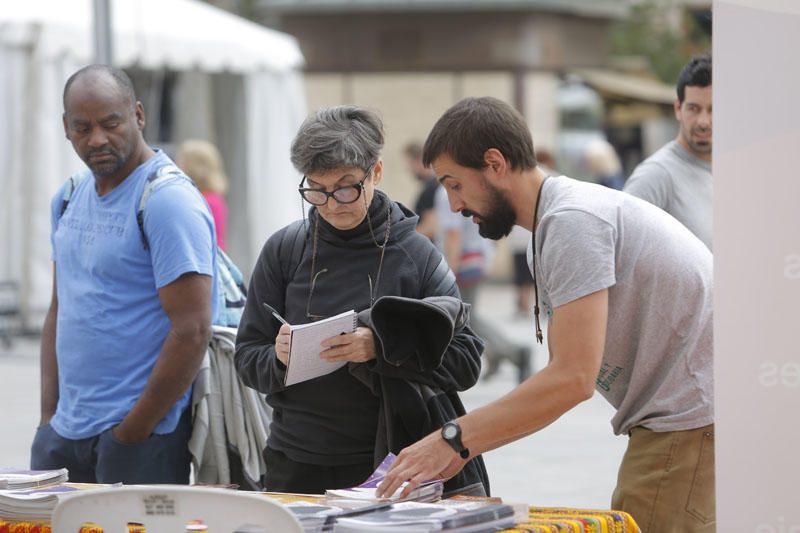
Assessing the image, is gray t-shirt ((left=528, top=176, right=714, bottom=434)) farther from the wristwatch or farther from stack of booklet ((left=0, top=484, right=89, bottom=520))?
stack of booklet ((left=0, top=484, right=89, bottom=520))

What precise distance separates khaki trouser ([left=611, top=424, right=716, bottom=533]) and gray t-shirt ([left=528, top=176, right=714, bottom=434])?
40mm

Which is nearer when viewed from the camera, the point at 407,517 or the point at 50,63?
the point at 407,517

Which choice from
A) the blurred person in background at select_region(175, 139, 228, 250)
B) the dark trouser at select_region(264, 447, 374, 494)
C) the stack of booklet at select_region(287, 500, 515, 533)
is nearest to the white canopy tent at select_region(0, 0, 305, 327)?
the blurred person in background at select_region(175, 139, 228, 250)

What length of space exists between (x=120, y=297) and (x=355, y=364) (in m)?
0.87

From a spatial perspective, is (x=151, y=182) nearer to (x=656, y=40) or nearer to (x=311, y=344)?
(x=311, y=344)

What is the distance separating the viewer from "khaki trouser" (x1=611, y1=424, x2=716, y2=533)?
10.6ft

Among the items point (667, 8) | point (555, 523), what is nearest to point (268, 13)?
point (667, 8)

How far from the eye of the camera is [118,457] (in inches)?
154

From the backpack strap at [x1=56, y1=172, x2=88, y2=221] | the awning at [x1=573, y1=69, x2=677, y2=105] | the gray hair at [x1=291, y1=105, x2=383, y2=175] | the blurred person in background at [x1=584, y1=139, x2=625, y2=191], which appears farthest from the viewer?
the awning at [x1=573, y1=69, x2=677, y2=105]

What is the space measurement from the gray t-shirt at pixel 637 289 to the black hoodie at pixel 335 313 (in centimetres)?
45

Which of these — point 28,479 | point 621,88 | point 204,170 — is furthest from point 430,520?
point 621,88

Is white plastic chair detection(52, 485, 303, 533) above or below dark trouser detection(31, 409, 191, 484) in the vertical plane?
above

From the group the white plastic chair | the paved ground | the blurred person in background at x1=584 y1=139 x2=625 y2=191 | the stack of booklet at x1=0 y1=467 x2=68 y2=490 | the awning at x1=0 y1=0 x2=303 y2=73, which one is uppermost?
the awning at x1=0 y1=0 x2=303 y2=73

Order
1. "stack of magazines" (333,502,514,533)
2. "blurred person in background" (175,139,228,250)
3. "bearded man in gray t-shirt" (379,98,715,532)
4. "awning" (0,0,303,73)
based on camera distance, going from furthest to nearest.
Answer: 1. "awning" (0,0,303,73)
2. "blurred person in background" (175,139,228,250)
3. "bearded man in gray t-shirt" (379,98,715,532)
4. "stack of magazines" (333,502,514,533)
